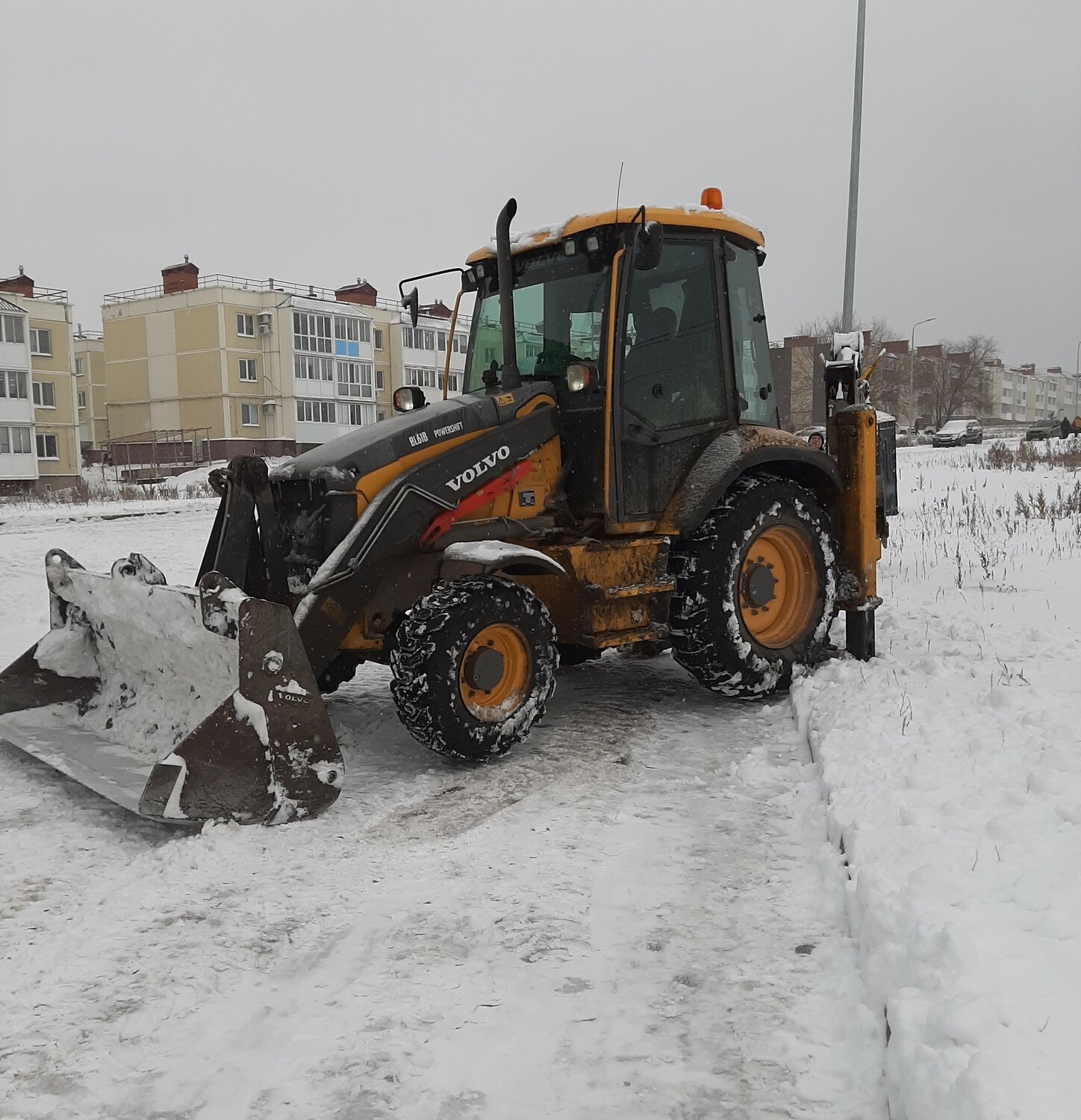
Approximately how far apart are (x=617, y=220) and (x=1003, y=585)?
471cm

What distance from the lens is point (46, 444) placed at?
43750 millimetres

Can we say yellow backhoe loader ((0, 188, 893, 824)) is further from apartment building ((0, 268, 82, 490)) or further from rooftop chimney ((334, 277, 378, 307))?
rooftop chimney ((334, 277, 378, 307))

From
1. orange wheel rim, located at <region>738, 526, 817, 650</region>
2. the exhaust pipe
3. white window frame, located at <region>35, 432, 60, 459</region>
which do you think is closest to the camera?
the exhaust pipe

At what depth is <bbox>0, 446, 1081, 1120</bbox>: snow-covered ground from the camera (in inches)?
92.0

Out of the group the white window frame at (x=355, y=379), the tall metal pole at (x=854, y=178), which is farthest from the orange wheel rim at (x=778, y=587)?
the white window frame at (x=355, y=379)

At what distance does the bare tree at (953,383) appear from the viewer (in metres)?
71.3

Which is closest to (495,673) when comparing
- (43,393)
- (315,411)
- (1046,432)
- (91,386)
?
(1046,432)

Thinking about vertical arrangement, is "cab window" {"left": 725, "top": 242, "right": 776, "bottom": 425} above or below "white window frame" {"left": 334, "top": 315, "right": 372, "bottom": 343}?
below

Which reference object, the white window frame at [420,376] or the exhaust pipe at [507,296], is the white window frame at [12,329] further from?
the exhaust pipe at [507,296]

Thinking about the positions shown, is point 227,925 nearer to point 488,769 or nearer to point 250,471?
point 488,769

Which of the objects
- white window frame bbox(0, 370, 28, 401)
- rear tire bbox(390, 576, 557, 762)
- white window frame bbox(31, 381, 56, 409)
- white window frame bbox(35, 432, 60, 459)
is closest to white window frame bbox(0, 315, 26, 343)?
white window frame bbox(0, 370, 28, 401)

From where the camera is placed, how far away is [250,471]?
15.1 ft

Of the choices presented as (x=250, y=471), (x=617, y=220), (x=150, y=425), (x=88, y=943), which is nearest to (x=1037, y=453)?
(x=617, y=220)

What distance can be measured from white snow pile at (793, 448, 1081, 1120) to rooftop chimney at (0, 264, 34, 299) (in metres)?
45.9
